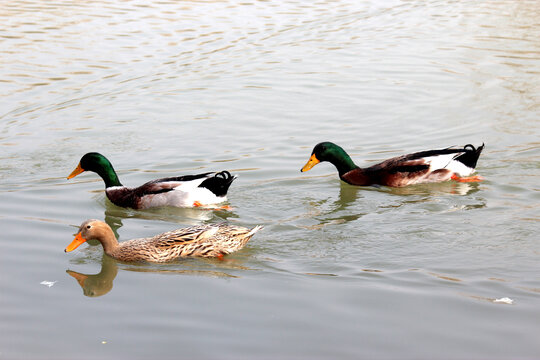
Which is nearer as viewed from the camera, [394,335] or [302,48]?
[394,335]

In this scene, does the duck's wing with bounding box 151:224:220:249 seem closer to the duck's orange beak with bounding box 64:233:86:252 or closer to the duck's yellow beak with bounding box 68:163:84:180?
the duck's orange beak with bounding box 64:233:86:252

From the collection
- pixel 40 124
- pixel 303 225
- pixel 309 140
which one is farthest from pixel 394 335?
pixel 40 124

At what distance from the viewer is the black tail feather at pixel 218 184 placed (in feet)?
32.0

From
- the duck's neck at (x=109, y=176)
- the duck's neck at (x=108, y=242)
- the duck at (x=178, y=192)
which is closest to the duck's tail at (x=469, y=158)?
the duck at (x=178, y=192)

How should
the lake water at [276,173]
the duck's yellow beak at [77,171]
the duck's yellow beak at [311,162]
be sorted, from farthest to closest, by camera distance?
1. the duck's yellow beak at [311,162]
2. the duck's yellow beak at [77,171]
3. the lake water at [276,173]

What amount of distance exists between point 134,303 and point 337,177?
508cm

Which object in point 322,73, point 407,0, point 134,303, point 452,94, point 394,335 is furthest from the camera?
point 407,0

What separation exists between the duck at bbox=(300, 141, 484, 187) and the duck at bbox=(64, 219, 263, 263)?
293 centimetres

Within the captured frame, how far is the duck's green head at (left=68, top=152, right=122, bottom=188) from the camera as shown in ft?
33.4

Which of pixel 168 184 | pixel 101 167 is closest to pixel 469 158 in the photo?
pixel 168 184

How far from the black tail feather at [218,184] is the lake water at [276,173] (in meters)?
0.27

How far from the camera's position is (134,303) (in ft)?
22.5

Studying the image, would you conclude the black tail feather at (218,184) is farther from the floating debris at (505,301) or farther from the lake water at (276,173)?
the floating debris at (505,301)

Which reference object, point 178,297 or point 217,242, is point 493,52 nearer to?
point 217,242
